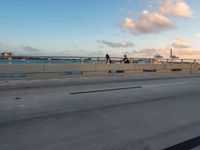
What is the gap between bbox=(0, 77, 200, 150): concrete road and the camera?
5.79m

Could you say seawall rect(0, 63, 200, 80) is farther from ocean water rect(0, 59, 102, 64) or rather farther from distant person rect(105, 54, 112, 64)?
distant person rect(105, 54, 112, 64)

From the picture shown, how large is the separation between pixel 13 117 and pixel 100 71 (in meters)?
20.2

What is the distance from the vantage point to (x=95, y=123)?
287 inches

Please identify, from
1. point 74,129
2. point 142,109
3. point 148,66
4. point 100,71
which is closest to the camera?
point 74,129

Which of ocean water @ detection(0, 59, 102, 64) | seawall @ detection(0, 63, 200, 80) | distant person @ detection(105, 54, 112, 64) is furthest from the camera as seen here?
distant person @ detection(105, 54, 112, 64)

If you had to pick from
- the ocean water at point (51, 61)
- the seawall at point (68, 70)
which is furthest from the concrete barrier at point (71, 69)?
the ocean water at point (51, 61)

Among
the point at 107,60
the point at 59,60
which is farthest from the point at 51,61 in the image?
the point at 107,60

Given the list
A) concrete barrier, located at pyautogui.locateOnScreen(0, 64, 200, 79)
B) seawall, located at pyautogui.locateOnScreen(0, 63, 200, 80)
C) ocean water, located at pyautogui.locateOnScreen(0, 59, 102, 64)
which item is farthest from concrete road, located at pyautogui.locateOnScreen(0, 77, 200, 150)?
ocean water, located at pyautogui.locateOnScreen(0, 59, 102, 64)

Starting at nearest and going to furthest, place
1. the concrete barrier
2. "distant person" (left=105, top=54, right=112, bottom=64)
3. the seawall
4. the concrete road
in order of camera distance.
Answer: the concrete road
the seawall
the concrete barrier
"distant person" (left=105, top=54, right=112, bottom=64)

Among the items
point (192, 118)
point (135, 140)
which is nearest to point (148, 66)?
point (192, 118)

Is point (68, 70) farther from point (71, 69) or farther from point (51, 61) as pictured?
point (51, 61)

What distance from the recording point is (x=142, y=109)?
921 centimetres

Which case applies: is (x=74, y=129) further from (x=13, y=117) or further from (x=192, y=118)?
(x=192, y=118)

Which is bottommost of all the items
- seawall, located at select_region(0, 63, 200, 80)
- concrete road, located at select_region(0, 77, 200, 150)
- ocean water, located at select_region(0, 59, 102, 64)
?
concrete road, located at select_region(0, 77, 200, 150)
